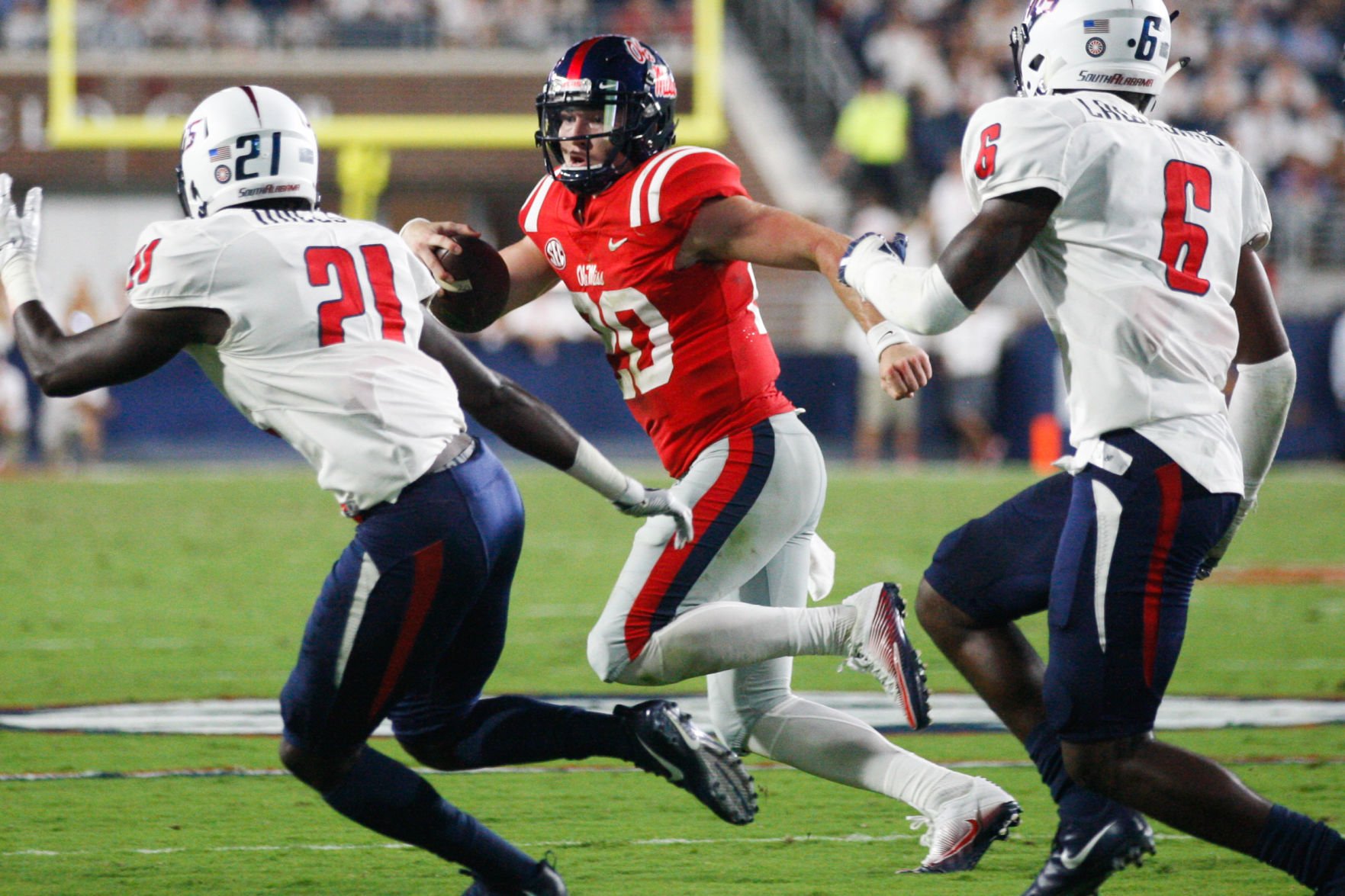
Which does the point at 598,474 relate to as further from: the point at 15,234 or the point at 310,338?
the point at 15,234

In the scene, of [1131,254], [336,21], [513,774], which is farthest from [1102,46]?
[336,21]

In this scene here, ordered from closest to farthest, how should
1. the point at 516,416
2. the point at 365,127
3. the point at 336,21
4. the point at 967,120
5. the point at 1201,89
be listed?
the point at 516,416 < the point at 365,127 < the point at 967,120 < the point at 336,21 < the point at 1201,89

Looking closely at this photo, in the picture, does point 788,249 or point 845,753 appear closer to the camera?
point 788,249

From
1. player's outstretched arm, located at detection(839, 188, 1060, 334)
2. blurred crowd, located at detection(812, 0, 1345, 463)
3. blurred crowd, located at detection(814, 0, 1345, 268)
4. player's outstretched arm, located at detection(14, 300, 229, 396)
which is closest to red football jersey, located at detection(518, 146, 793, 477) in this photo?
player's outstretched arm, located at detection(839, 188, 1060, 334)

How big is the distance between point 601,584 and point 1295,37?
516 inches

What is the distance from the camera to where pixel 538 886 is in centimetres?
350

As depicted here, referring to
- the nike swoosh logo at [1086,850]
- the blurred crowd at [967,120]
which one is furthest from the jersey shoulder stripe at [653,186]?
the blurred crowd at [967,120]

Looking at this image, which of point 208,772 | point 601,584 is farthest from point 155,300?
point 601,584

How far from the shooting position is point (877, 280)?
340 cm

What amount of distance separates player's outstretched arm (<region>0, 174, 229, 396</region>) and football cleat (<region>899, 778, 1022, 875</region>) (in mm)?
1696

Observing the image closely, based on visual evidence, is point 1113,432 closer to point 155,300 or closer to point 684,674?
point 684,674

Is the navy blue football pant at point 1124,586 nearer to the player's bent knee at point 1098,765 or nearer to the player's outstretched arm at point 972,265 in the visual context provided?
the player's bent knee at point 1098,765

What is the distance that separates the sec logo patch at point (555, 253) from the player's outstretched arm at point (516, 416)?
566 millimetres

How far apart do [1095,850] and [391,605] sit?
1.30 meters
